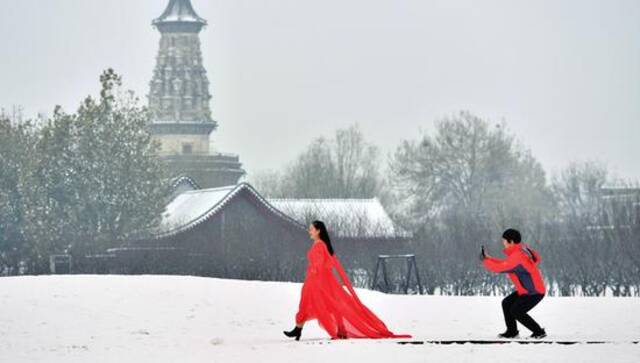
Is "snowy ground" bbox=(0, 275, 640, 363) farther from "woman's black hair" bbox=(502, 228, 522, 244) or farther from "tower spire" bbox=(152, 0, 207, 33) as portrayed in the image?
"tower spire" bbox=(152, 0, 207, 33)

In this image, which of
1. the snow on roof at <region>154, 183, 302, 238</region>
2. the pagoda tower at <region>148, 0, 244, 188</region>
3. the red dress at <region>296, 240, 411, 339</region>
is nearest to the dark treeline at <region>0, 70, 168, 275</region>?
the snow on roof at <region>154, 183, 302, 238</region>

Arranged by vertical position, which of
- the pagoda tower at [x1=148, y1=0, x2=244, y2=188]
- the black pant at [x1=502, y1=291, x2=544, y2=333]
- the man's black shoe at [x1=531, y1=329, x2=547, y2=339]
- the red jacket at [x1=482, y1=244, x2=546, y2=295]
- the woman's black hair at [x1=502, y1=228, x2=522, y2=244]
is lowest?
the man's black shoe at [x1=531, y1=329, x2=547, y2=339]

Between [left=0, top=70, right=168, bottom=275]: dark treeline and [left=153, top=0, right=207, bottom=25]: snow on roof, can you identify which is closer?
[left=0, top=70, right=168, bottom=275]: dark treeline

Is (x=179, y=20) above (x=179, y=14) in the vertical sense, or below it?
below

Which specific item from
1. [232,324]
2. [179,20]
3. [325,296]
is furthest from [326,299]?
[179,20]

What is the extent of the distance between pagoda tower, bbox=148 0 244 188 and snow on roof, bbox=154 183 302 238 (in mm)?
53013

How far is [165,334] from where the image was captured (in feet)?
86.2

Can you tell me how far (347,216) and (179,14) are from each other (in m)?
59.6

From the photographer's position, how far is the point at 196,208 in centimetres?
6831

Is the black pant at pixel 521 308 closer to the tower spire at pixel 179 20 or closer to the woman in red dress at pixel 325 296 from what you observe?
the woman in red dress at pixel 325 296

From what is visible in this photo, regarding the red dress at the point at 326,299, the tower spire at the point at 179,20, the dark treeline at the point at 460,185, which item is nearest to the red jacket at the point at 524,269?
the red dress at the point at 326,299

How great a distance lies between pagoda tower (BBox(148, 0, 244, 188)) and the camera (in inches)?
5007

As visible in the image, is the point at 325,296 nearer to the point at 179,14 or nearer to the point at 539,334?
the point at 539,334

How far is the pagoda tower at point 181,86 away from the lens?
5007 inches
